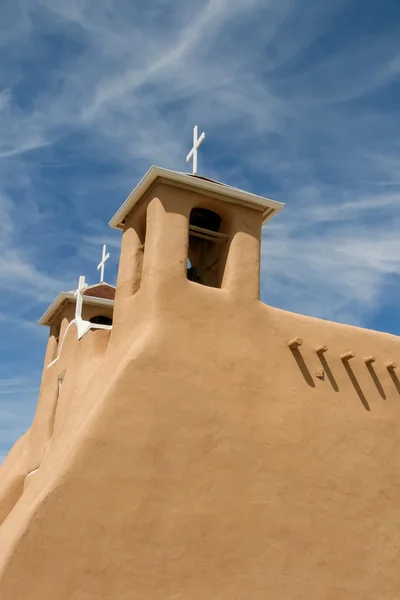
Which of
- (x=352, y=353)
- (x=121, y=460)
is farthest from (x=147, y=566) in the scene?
(x=352, y=353)

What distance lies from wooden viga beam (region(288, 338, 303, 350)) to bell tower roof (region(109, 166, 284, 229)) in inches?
81.0

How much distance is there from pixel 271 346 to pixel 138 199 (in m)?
2.93

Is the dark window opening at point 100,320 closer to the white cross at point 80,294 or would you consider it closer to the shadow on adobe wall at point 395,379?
the white cross at point 80,294

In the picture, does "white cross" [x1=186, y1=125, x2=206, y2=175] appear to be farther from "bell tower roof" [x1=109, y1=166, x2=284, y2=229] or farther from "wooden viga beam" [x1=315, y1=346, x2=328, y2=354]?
"wooden viga beam" [x1=315, y1=346, x2=328, y2=354]

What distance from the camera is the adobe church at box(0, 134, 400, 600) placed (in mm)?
6934

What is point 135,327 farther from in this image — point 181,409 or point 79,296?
point 79,296

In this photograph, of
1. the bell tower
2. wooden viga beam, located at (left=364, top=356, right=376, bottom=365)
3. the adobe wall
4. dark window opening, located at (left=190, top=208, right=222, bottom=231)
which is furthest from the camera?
dark window opening, located at (left=190, top=208, right=222, bottom=231)

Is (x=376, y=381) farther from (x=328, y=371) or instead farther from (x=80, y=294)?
(x=80, y=294)

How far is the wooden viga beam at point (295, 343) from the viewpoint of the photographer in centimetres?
898

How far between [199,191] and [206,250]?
1.42 meters

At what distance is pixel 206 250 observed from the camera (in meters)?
10.4

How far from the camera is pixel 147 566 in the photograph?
6.97 metres

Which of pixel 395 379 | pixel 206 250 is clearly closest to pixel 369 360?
pixel 395 379

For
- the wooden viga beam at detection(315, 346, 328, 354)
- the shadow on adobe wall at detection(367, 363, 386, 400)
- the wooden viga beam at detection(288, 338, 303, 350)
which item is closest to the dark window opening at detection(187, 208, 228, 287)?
the wooden viga beam at detection(288, 338, 303, 350)
